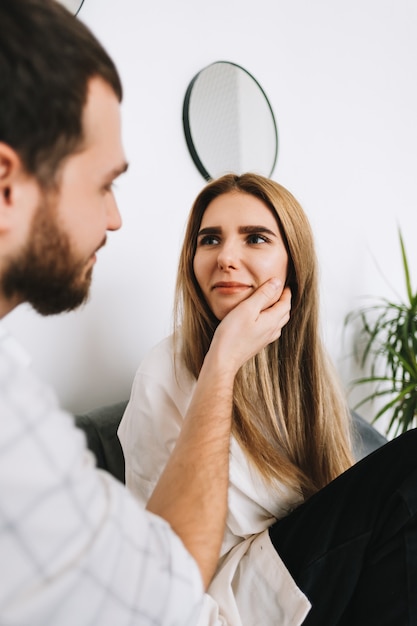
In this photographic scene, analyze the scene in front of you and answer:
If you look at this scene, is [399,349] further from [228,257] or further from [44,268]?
[44,268]

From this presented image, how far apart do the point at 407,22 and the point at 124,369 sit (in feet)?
6.83

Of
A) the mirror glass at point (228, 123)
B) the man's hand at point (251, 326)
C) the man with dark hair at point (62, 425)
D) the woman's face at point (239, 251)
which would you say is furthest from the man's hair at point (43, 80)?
the mirror glass at point (228, 123)

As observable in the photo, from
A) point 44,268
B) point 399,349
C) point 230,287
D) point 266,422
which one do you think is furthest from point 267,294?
point 399,349

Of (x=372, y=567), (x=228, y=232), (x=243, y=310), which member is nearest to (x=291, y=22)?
(x=228, y=232)

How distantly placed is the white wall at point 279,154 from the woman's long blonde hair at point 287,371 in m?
0.22

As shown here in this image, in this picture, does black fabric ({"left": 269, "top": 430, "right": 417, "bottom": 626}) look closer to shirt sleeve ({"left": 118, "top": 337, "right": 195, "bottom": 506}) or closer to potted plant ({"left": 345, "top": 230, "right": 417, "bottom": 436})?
shirt sleeve ({"left": 118, "top": 337, "right": 195, "bottom": 506})

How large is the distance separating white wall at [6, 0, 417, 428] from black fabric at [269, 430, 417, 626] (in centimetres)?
71

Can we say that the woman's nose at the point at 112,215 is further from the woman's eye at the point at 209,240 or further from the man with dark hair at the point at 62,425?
the woman's eye at the point at 209,240

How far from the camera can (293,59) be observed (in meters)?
1.89

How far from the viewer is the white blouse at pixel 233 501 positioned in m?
0.97

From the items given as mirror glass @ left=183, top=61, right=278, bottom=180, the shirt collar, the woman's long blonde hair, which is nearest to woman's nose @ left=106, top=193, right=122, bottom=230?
the shirt collar

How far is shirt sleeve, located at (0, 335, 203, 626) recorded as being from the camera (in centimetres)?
50

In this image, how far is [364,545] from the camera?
949 millimetres

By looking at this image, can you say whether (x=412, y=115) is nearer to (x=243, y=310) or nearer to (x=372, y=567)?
(x=243, y=310)
